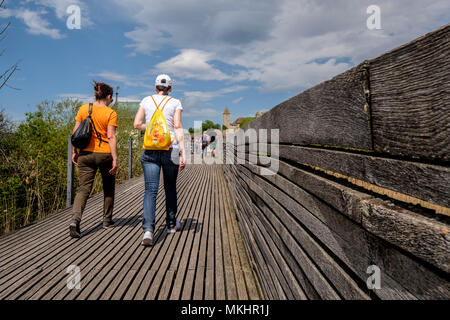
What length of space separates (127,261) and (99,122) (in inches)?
72.8

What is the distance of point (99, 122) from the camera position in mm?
3658

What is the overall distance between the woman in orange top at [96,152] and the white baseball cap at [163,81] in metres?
0.84

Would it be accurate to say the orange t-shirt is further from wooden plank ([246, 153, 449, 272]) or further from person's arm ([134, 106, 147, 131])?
wooden plank ([246, 153, 449, 272])

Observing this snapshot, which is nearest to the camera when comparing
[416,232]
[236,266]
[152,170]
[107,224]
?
[416,232]

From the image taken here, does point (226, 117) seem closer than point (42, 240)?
No

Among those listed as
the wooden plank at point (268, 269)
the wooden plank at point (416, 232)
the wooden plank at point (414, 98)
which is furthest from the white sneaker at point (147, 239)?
the wooden plank at point (414, 98)

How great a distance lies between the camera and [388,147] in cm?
78

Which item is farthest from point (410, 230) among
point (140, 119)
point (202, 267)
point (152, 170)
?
point (140, 119)

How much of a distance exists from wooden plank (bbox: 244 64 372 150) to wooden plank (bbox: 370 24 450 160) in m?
0.07

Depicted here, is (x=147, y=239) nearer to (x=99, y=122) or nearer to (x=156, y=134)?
(x=156, y=134)

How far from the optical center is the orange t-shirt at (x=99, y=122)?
11.9 feet

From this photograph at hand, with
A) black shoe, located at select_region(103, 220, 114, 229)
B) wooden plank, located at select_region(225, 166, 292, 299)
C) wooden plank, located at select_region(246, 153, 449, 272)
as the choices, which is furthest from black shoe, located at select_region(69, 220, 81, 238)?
wooden plank, located at select_region(246, 153, 449, 272)

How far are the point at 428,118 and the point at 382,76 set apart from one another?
213mm
